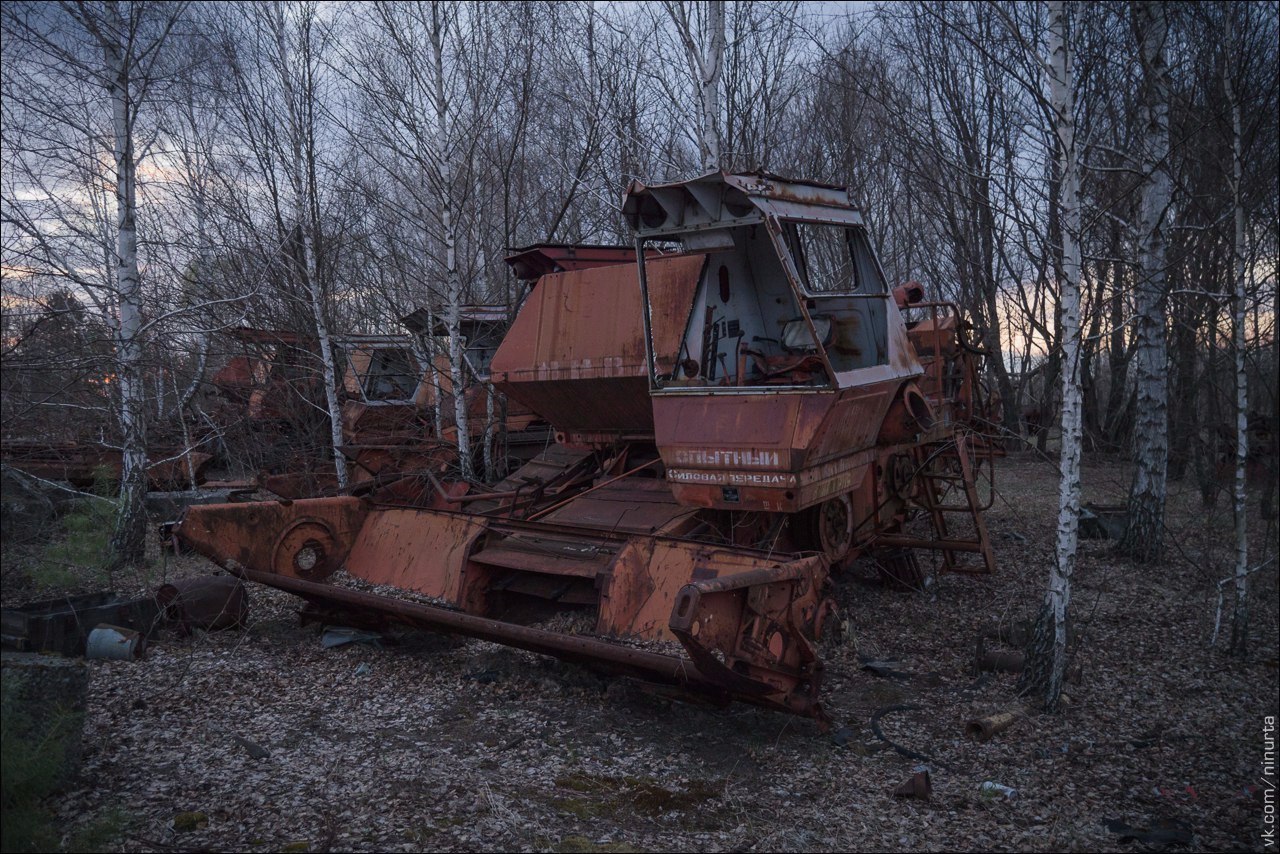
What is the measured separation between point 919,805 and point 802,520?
2380 millimetres

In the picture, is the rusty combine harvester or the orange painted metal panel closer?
the rusty combine harvester

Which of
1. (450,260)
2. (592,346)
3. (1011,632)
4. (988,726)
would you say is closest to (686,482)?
(592,346)

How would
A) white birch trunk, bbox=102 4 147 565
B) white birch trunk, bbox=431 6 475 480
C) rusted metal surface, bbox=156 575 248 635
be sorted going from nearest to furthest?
1. rusted metal surface, bbox=156 575 248 635
2. white birch trunk, bbox=102 4 147 565
3. white birch trunk, bbox=431 6 475 480

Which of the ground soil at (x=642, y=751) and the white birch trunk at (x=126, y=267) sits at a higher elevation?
the white birch trunk at (x=126, y=267)

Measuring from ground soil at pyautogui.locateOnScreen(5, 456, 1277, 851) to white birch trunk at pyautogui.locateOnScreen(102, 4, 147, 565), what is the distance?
2.38 meters

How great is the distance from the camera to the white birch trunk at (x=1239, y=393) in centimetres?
597

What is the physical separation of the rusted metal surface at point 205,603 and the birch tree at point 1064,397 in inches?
217

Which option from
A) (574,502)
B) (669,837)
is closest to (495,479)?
(574,502)

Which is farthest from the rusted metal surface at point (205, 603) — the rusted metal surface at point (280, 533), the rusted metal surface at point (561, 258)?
the rusted metal surface at point (561, 258)

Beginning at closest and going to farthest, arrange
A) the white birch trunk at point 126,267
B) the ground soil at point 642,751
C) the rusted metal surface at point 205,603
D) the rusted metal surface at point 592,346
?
the ground soil at point 642,751 → the rusted metal surface at point 205,603 → the rusted metal surface at point 592,346 → the white birch trunk at point 126,267

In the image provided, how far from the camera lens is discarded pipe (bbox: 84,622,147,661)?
19.2 ft

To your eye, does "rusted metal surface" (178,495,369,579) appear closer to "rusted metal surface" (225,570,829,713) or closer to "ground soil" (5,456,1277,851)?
"rusted metal surface" (225,570,829,713)

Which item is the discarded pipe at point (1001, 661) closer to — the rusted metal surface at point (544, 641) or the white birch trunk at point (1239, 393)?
the white birch trunk at point (1239, 393)

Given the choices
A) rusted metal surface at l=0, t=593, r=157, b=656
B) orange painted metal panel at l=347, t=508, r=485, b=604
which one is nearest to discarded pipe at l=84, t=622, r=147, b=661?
rusted metal surface at l=0, t=593, r=157, b=656
